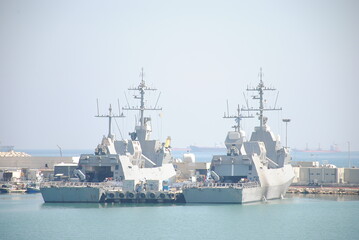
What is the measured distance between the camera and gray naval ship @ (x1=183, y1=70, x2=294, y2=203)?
56.5 m

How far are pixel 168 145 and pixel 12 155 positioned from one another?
24845 mm

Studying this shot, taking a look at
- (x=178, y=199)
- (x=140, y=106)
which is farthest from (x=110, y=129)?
(x=178, y=199)

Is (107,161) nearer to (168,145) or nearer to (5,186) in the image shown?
(168,145)

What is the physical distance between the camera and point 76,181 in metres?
60.0

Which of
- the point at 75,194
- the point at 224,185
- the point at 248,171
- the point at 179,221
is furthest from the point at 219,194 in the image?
the point at 75,194

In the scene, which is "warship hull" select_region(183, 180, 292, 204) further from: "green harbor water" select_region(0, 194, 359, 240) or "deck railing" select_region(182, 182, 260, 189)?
"green harbor water" select_region(0, 194, 359, 240)

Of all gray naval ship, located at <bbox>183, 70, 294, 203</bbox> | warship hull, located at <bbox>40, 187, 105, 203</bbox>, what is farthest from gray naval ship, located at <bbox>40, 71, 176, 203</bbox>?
gray naval ship, located at <bbox>183, 70, 294, 203</bbox>

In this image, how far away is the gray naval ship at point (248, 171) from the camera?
185 feet

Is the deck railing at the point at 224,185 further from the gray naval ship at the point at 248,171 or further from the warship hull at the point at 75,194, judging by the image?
the warship hull at the point at 75,194

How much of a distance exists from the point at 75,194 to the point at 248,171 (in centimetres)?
1159

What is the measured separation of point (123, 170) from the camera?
6022 cm

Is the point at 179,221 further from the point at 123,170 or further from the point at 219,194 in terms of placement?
the point at 123,170

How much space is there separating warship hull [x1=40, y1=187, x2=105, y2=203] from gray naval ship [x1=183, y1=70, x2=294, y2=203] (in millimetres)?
5663

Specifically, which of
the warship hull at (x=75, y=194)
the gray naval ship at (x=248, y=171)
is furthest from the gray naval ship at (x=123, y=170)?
the gray naval ship at (x=248, y=171)
